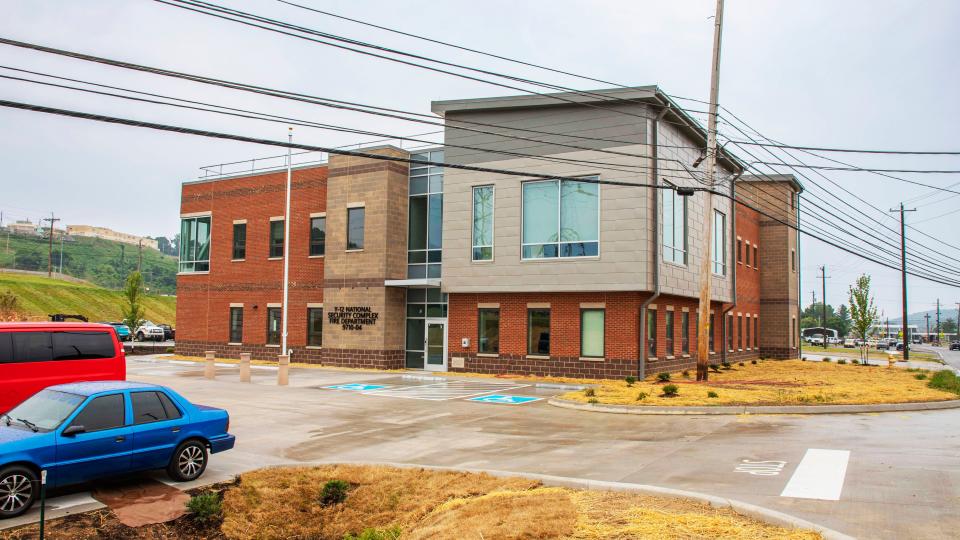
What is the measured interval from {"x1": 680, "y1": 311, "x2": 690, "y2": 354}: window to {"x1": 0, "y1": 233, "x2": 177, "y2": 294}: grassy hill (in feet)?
440

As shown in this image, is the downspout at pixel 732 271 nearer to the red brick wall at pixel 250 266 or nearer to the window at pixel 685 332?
the window at pixel 685 332

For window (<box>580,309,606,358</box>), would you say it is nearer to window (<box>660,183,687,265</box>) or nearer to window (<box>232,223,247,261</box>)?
window (<box>660,183,687,265</box>)

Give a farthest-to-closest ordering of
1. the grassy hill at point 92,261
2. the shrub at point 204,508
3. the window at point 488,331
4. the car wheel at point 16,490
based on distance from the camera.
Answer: the grassy hill at point 92,261 → the window at point 488,331 → the shrub at point 204,508 → the car wheel at point 16,490

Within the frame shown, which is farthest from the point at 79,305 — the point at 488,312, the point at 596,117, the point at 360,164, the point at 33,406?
the point at 33,406

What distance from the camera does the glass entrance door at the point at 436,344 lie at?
104ft

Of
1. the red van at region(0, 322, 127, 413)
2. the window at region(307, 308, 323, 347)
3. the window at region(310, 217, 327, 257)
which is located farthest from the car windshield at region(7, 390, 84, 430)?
the window at region(310, 217, 327, 257)

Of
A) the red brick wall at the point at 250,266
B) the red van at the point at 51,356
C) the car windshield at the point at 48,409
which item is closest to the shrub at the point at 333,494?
the car windshield at the point at 48,409

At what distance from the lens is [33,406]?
994cm

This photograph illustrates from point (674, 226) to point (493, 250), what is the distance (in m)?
7.60

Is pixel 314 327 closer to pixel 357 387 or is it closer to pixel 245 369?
pixel 245 369

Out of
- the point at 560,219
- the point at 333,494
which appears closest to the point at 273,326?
the point at 560,219

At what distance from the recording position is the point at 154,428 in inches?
402

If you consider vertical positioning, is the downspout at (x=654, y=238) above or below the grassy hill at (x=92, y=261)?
below

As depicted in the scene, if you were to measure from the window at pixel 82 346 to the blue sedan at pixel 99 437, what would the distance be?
14.8 feet
